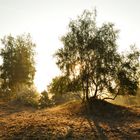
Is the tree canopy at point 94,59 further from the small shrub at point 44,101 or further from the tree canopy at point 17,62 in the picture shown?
the tree canopy at point 17,62

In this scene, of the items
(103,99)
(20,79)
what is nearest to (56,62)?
(103,99)

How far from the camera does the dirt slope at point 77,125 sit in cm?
2372

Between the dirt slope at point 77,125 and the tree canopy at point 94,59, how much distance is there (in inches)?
120

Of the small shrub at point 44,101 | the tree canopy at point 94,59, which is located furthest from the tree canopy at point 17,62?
the tree canopy at point 94,59

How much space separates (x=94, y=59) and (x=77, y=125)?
9.46 metres

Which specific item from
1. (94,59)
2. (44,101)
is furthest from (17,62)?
(94,59)

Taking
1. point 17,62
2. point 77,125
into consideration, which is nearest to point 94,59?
point 77,125

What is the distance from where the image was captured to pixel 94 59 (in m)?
33.3

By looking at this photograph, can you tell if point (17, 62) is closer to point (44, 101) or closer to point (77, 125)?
point (44, 101)

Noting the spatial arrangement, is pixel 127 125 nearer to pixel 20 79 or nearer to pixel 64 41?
pixel 64 41

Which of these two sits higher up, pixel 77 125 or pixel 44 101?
pixel 44 101

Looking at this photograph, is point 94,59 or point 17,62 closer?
point 94,59

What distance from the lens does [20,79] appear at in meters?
59.9

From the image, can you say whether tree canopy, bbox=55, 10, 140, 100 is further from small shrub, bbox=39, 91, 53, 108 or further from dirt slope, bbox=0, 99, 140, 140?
small shrub, bbox=39, 91, 53, 108
